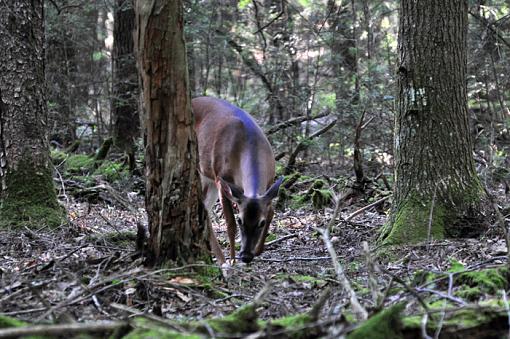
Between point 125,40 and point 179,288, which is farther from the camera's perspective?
point 125,40

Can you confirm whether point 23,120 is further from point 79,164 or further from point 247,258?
point 79,164

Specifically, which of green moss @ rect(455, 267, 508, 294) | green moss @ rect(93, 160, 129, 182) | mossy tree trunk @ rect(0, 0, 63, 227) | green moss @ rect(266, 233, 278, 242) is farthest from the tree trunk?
green moss @ rect(455, 267, 508, 294)

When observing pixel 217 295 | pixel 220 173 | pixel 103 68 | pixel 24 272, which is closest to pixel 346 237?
pixel 220 173

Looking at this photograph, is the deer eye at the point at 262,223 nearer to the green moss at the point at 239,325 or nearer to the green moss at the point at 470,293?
the green moss at the point at 470,293

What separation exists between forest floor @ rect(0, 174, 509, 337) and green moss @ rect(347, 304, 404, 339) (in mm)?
125

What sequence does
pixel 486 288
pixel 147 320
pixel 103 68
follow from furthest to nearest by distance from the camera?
pixel 103 68 → pixel 486 288 → pixel 147 320

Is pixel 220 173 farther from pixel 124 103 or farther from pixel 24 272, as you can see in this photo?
pixel 124 103

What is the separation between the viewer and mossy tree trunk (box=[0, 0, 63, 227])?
6.61 m

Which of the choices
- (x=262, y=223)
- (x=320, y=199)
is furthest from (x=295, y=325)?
(x=320, y=199)

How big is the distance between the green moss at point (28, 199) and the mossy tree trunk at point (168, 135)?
2791 millimetres

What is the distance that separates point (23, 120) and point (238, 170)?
228cm

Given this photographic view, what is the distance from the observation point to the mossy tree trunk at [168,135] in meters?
4.23

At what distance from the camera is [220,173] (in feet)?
23.9

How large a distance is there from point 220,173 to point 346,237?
1559 millimetres
